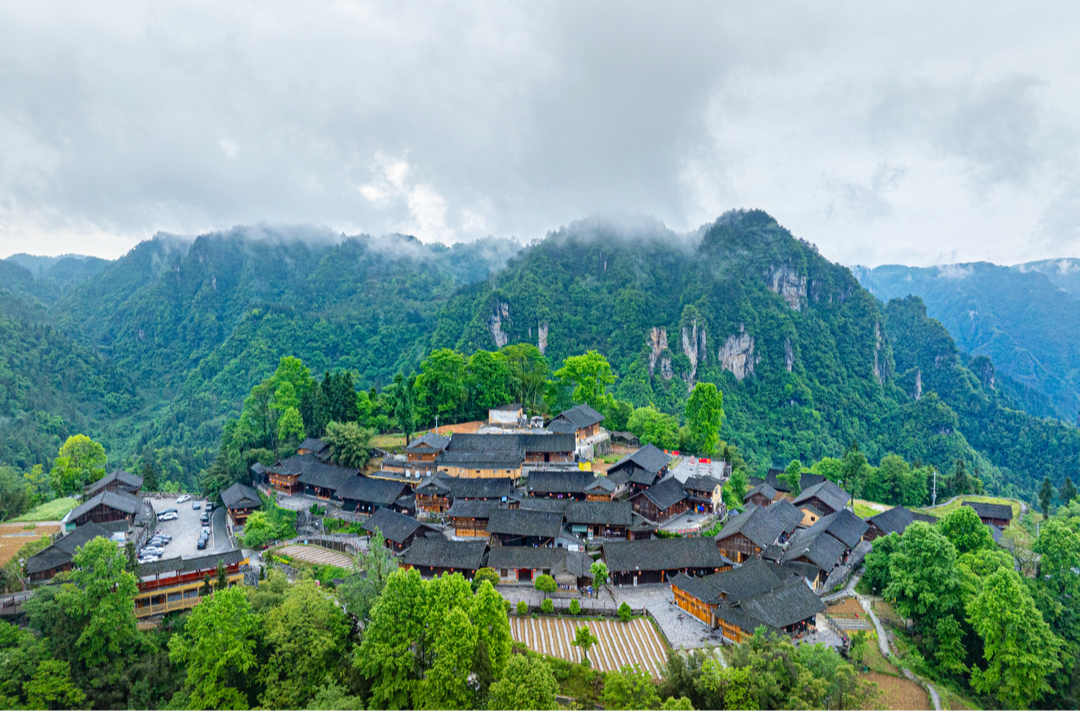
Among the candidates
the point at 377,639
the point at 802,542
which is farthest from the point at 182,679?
the point at 802,542

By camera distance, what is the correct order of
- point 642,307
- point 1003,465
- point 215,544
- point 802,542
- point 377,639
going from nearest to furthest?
1. point 377,639
2. point 802,542
3. point 215,544
4. point 1003,465
5. point 642,307

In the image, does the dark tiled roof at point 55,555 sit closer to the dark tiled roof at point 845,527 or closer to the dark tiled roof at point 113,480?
the dark tiled roof at point 113,480

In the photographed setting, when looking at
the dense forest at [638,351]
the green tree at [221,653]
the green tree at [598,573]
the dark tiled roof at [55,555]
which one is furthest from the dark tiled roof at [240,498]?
the dense forest at [638,351]

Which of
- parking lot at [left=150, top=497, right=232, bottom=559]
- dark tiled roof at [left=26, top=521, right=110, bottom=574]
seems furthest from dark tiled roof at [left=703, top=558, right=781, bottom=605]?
dark tiled roof at [left=26, top=521, right=110, bottom=574]

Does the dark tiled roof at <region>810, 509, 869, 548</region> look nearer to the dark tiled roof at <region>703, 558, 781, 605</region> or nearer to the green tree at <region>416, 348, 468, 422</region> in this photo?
the dark tiled roof at <region>703, 558, 781, 605</region>

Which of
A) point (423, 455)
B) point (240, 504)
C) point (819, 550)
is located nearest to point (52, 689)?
→ point (240, 504)

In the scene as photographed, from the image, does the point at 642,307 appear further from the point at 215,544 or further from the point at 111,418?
the point at 111,418

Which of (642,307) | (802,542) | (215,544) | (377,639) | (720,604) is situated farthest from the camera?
(642,307)
